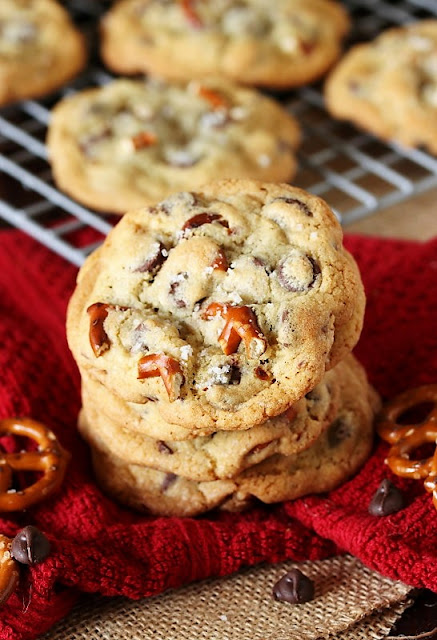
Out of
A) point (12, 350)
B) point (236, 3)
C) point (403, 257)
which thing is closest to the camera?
point (12, 350)

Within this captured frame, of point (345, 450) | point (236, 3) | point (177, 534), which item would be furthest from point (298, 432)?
point (236, 3)

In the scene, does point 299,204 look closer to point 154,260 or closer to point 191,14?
point 154,260

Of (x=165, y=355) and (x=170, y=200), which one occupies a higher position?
(x=170, y=200)

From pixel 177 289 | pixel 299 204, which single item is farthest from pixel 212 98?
pixel 177 289

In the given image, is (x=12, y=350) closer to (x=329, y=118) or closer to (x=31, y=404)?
(x=31, y=404)

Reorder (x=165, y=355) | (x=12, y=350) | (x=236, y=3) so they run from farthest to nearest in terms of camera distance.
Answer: (x=236, y=3) < (x=12, y=350) < (x=165, y=355)

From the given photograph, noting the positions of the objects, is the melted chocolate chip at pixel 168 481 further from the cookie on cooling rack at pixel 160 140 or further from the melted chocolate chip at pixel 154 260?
the cookie on cooling rack at pixel 160 140
